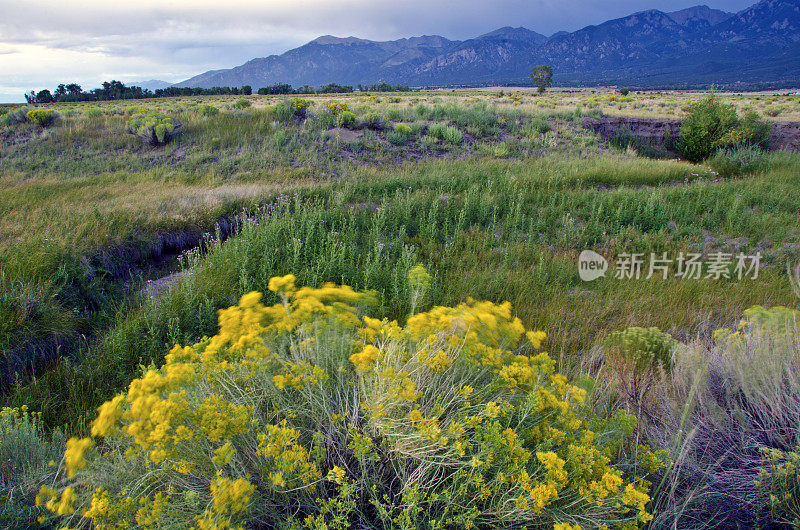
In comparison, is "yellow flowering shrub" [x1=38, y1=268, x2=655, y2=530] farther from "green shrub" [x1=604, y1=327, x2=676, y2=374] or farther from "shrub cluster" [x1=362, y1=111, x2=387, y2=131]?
"shrub cluster" [x1=362, y1=111, x2=387, y2=131]

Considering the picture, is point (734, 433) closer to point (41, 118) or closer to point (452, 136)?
point (452, 136)

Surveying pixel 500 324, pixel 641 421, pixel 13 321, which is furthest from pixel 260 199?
pixel 641 421

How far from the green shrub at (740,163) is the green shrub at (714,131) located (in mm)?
2439

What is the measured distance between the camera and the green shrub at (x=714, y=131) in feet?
45.1

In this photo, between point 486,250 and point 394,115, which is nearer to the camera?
point 486,250

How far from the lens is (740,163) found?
36.8ft

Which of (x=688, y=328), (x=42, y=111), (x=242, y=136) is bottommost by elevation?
(x=688, y=328)

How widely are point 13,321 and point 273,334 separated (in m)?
2.86

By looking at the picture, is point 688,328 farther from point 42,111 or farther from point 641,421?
point 42,111

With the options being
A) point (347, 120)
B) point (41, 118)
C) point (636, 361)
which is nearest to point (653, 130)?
point (347, 120)

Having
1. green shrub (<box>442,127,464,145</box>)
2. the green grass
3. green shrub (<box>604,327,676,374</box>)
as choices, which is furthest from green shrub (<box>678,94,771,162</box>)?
green shrub (<box>604,327,676,374</box>)

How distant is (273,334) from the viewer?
8.29ft

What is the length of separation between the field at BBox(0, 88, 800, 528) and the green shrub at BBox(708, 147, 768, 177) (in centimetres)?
7

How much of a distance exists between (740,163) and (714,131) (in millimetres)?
3985
